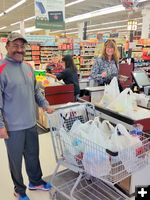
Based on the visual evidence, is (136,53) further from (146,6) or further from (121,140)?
(121,140)

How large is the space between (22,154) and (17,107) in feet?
1.71

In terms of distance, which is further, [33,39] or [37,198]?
[33,39]

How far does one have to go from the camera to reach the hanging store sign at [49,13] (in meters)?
6.44

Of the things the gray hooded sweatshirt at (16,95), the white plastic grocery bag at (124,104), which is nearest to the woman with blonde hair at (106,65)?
the white plastic grocery bag at (124,104)

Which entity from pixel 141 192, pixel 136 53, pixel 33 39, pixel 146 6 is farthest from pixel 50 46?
pixel 141 192

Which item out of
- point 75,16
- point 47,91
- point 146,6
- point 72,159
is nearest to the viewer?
point 72,159

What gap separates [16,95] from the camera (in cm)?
225

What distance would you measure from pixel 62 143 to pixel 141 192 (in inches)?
49.6

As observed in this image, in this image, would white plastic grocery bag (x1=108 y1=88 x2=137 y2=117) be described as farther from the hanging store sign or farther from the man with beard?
the hanging store sign

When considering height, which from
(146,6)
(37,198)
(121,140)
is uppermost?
(146,6)

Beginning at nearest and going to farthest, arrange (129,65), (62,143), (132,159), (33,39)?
(132,159) < (62,143) < (129,65) < (33,39)

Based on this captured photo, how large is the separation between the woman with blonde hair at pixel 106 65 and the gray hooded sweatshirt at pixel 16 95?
1.73 m

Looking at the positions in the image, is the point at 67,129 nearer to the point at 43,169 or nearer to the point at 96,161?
the point at 96,161

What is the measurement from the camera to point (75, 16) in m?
16.6
